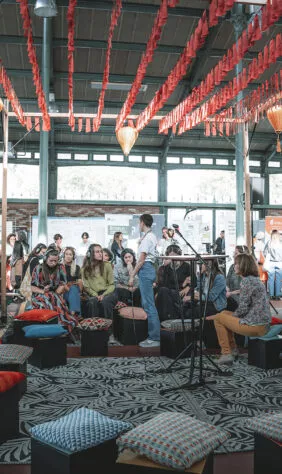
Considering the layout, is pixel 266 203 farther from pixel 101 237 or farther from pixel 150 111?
pixel 150 111

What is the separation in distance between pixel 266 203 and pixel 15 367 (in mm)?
14152

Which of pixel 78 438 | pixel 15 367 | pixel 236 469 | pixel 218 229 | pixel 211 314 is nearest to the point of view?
pixel 78 438

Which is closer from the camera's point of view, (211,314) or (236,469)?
(236,469)

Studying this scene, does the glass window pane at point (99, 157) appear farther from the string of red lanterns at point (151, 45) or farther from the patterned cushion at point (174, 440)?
the patterned cushion at point (174, 440)

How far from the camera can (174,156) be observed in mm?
15984

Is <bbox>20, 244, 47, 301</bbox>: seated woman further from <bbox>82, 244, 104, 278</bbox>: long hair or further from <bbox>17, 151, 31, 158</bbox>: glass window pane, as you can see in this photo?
<bbox>17, 151, 31, 158</bbox>: glass window pane

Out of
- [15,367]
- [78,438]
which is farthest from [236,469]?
[15,367]

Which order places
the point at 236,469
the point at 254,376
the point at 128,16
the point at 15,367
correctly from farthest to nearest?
the point at 128,16, the point at 254,376, the point at 15,367, the point at 236,469

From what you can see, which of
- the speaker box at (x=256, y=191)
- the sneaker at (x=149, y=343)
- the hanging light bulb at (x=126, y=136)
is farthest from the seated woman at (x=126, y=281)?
the speaker box at (x=256, y=191)

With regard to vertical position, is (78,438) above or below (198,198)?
below

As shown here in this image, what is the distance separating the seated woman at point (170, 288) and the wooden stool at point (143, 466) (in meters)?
3.56

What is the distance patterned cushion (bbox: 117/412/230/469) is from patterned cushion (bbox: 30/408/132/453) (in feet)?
0.35

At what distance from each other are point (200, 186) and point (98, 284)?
10.5 meters

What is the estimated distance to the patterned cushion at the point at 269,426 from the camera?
82.9 inches
